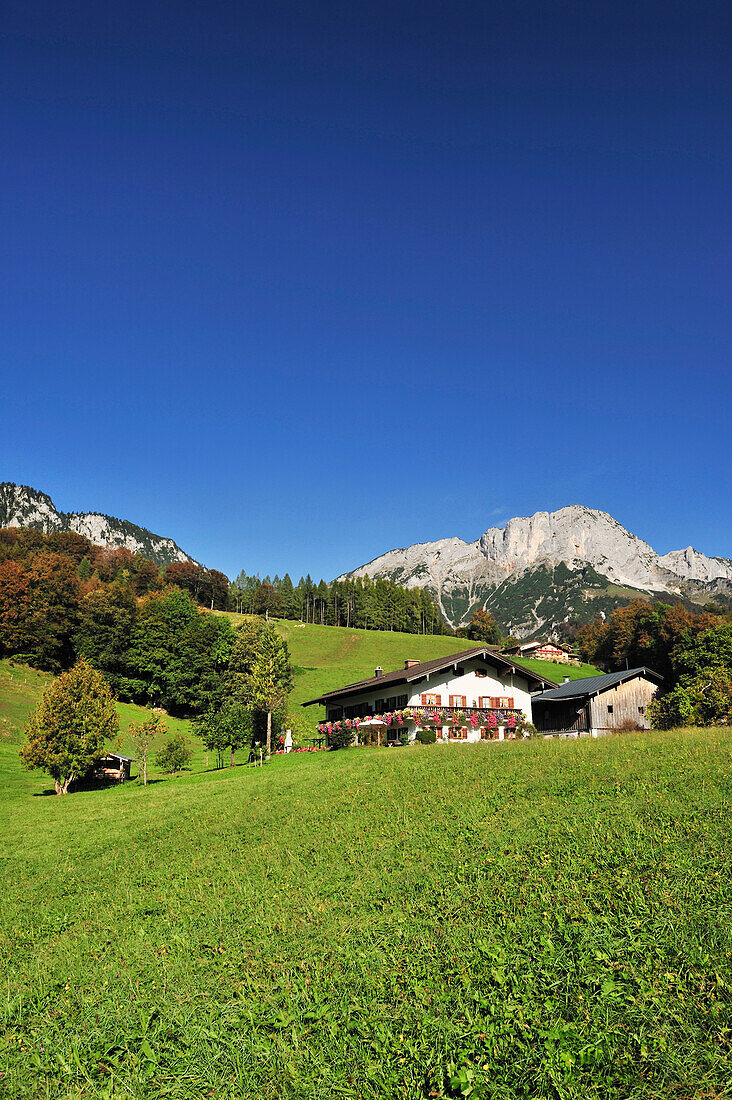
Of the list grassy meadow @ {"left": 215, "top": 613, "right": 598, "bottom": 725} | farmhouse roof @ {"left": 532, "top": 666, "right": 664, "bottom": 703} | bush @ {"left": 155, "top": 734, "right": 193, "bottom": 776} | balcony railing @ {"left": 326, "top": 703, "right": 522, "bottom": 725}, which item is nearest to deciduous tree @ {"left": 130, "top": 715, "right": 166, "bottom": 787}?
bush @ {"left": 155, "top": 734, "right": 193, "bottom": 776}

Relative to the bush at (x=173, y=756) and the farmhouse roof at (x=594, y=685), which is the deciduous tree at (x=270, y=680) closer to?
the bush at (x=173, y=756)

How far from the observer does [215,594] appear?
153625 mm

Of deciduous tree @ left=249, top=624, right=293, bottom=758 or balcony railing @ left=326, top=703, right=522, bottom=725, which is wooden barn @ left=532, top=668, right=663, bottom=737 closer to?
balcony railing @ left=326, top=703, right=522, bottom=725

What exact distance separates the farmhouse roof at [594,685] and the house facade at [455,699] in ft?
12.6

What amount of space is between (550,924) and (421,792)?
399 inches

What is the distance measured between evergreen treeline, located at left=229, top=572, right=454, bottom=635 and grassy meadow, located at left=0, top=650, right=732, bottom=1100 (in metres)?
138

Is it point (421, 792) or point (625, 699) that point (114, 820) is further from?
point (625, 699)

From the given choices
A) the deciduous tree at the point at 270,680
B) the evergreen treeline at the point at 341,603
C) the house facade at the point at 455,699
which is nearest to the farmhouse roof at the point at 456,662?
the house facade at the point at 455,699

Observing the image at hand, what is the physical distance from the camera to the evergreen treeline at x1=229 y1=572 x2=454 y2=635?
15612cm

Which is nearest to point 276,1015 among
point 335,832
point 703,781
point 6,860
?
point 335,832

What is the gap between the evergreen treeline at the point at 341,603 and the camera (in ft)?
512

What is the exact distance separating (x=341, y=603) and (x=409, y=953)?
6351 inches

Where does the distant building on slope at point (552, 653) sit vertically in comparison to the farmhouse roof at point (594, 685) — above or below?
above

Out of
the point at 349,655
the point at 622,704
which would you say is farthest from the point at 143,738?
the point at 349,655
